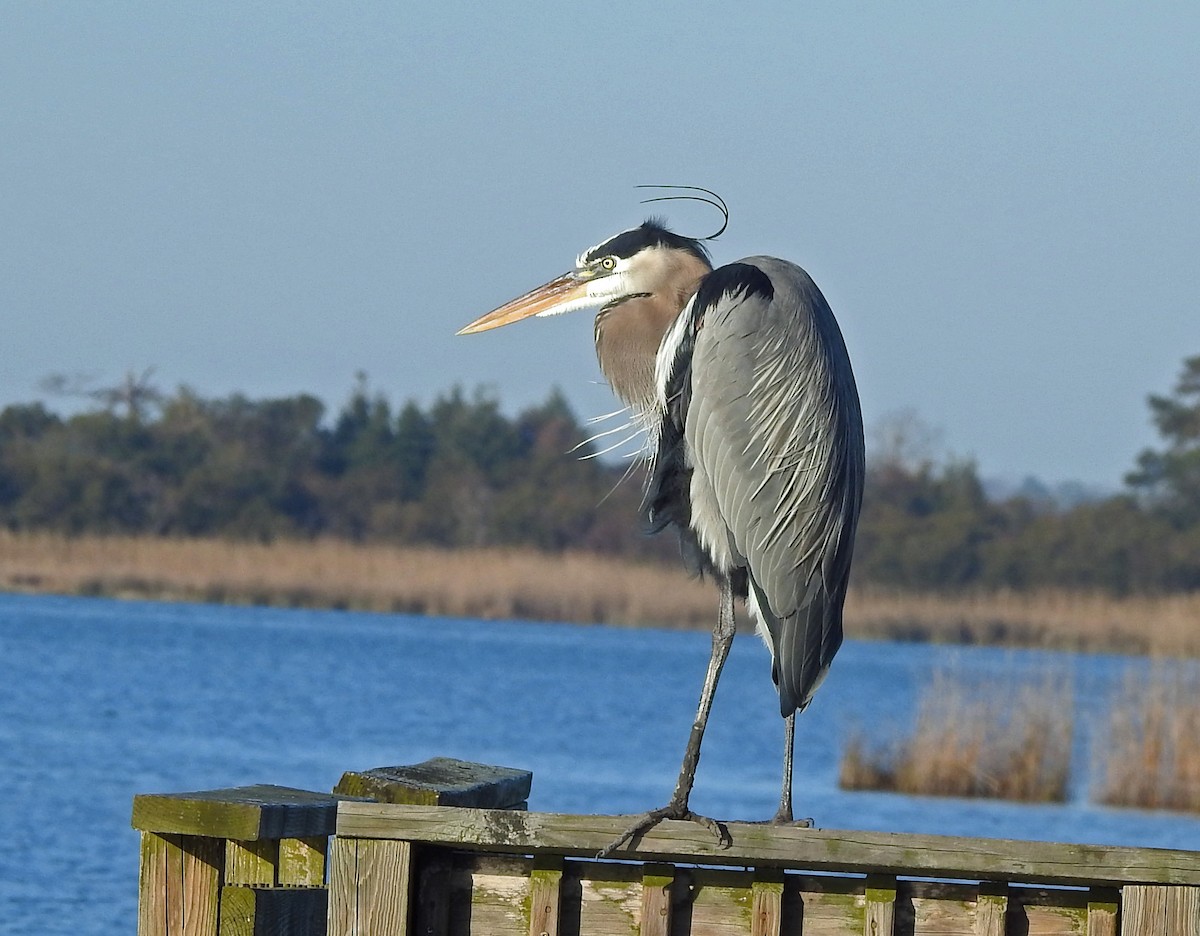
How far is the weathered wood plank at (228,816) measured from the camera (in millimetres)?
2881

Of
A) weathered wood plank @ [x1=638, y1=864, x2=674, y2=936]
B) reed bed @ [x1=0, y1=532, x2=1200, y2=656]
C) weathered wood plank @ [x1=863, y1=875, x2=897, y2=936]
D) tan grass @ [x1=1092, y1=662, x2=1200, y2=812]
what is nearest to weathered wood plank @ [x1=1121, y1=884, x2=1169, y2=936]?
weathered wood plank @ [x1=863, y1=875, x2=897, y2=936]

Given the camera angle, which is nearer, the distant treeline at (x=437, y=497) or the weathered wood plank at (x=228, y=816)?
the weathered wood plank at (x=228, y=816)

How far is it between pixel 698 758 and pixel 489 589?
31.0 metres

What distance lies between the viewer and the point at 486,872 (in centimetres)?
287

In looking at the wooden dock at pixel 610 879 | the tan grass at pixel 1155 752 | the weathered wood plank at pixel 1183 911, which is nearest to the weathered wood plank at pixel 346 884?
the wooden dock at pixel 610 879

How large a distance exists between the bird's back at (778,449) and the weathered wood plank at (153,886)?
4.20ft

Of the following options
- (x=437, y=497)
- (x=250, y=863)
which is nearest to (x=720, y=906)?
(x=250, y=863)

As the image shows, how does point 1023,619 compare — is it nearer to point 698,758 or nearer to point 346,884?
point 698,758

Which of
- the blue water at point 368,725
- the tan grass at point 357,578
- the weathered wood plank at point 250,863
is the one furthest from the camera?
the tan grass at point 357,578

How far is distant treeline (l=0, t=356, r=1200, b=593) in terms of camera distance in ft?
134

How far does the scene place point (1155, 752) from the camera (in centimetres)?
1418

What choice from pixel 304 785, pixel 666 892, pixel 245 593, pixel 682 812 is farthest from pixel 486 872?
pixel 245 593

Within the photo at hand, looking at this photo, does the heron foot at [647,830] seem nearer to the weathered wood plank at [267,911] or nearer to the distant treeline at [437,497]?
the weathered wood plank at [267,911]

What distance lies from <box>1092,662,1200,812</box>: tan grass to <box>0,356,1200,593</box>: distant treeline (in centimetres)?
2287
